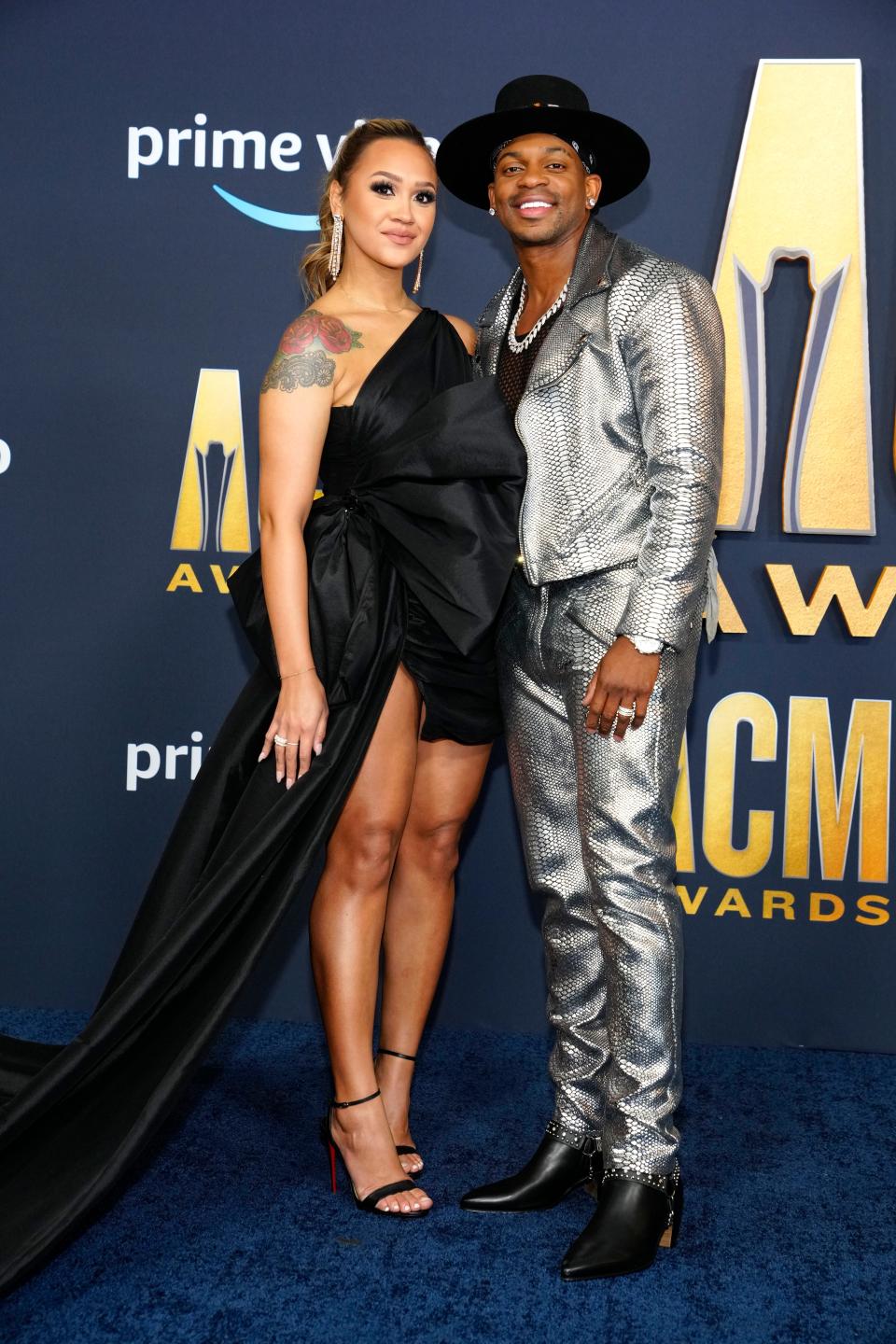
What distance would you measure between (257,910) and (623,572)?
0.87 meters

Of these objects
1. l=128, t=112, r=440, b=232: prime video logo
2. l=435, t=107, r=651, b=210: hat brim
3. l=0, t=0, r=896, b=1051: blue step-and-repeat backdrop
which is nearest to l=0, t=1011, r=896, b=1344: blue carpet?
l=0, t=0, r=896, b=1051: blue step-and-repeat backdrop

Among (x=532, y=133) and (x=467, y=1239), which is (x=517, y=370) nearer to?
(x=532, y=133)

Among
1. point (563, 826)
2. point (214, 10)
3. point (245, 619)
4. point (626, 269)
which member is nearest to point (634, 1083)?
point (563, 826)

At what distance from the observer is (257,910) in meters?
2.29

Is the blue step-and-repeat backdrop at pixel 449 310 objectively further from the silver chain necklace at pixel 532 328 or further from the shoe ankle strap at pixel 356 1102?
the shoe ankle strap at pixel 356 1102

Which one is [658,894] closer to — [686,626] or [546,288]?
[686,626]

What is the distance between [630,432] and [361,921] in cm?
99

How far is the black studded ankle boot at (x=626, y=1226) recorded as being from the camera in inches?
81.7

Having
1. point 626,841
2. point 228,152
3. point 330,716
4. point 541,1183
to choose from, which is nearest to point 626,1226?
point 541,1183

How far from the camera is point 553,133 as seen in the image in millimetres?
2232

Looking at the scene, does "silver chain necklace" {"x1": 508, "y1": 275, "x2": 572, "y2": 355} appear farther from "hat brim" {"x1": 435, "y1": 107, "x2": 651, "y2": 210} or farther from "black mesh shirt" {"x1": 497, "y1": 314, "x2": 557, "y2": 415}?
"hat brim" {"x1": 435, "y1": 107, "x2": 651, "y2": 210}

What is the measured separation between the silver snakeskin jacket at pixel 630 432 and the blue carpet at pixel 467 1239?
1038 millimetres

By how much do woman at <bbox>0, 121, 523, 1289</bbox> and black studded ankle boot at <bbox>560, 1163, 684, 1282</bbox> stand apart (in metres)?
0.32

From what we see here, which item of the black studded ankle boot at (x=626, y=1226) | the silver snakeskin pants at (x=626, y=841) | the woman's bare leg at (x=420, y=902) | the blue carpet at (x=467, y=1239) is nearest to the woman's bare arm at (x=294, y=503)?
the woman's bare leg at (x=420, y=902)
